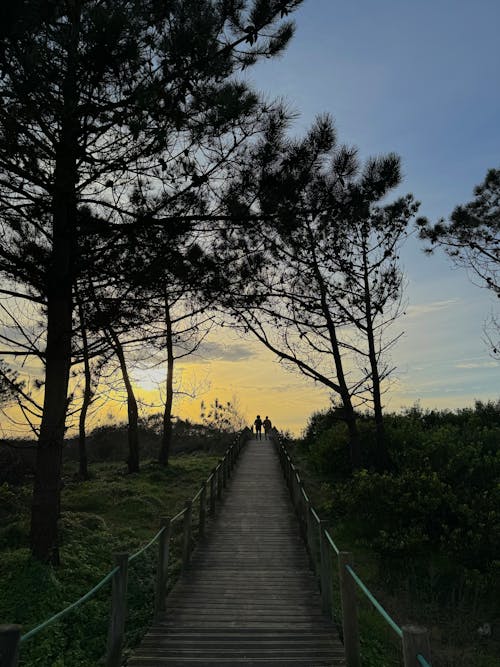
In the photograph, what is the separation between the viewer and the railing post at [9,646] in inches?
118

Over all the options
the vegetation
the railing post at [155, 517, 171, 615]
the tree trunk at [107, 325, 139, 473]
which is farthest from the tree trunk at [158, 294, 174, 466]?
the railing post at [155, 517, 171, 615]

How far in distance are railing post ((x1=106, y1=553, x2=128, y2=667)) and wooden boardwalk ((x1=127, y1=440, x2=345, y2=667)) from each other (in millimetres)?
218

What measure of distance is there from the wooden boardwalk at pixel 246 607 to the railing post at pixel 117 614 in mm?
218

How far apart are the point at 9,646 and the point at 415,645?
8.31 feet

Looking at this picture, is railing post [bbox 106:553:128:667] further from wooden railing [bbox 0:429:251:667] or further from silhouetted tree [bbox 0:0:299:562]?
silhouetted tree [bbox 0:0:299:562]

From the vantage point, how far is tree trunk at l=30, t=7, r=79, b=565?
8828 millimetres

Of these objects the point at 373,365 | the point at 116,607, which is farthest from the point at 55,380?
the point at 373,365

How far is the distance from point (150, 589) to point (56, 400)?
371cm

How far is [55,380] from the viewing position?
9.07 meters

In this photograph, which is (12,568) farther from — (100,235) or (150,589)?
(100,235)

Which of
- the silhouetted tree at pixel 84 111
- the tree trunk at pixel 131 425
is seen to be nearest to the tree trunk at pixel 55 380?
the silhouetted tree at pixel 84 111

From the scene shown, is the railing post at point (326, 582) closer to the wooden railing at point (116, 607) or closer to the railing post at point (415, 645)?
the wooden railing at point (116, 607)

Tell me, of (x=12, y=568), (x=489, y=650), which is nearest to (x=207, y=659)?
(x=12, y=568)

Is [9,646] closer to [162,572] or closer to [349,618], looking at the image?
[349,618]
